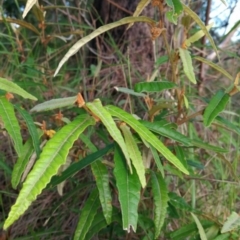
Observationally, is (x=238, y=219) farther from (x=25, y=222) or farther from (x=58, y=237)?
(x=25, y=222)

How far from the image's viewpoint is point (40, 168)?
0.62 m

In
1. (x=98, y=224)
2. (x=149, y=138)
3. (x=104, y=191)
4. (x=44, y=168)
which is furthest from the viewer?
(x=98, y=224)

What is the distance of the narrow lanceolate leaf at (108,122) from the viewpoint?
0.69m

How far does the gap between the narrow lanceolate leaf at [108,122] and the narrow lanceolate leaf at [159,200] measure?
176 mm

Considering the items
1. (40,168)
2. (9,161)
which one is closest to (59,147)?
(40,168)

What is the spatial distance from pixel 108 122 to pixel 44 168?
13cm

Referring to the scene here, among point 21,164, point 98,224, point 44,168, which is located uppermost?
point 44,168

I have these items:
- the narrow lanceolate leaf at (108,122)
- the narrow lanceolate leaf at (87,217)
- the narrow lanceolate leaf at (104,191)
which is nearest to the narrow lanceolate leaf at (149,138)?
the narrow lanceolate leaf at (108,122)

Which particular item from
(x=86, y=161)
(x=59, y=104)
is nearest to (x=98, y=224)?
(x=86, y=161)

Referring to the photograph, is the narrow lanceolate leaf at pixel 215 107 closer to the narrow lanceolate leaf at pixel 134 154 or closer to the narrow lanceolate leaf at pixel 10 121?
the narrow lanceolate leaf at pixel 134 154

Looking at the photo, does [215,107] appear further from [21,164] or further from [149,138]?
A: [21,164]

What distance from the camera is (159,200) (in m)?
0.89

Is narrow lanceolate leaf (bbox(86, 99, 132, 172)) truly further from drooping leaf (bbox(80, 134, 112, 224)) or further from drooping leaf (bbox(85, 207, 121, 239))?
drooping leaf (bbox(85, 207, 121, 239))

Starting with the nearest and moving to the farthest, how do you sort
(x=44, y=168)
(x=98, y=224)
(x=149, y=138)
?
(x=44, y=168) → (x=149, y=138) → (x=98, y=224)
